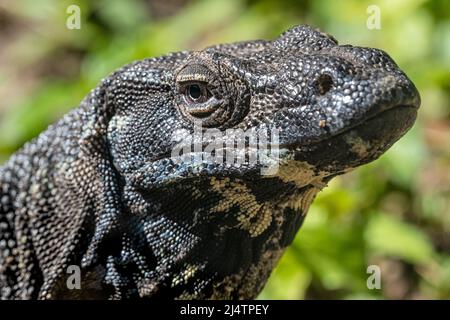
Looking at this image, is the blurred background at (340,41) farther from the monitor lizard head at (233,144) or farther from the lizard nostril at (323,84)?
the lizard nostril at (323,84)

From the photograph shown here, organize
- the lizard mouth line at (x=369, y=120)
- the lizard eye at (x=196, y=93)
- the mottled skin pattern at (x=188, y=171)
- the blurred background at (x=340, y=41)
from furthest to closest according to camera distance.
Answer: the blurred background at (x=340, y=41)
the lizard eye at (x=196, y=93)
the mottled skin pattern at (x=188, y=171)
the lizard mouth line at (x=369, y=120)

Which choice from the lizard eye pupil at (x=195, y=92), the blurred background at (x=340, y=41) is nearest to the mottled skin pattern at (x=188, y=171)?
the lizard eye pupil at (x=195, y=92)

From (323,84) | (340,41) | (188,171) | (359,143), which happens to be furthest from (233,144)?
(340,41)

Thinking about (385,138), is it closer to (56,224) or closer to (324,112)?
(324,112)

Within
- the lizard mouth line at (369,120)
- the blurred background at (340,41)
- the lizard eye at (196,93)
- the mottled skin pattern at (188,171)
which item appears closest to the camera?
the lizard mouth line at (369,120)

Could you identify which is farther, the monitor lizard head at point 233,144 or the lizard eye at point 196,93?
the lizard eye at point 196,93

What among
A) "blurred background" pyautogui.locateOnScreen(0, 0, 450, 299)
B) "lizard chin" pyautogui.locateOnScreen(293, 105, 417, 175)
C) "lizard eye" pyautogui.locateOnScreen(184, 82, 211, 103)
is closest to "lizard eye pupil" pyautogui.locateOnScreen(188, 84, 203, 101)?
"lizard eye" pyautogui.locateOnScreen(184, 82, 211, 103)

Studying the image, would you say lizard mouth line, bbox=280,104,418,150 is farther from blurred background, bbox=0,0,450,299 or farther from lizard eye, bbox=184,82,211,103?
blurred background, bbox=0,0,450,299
